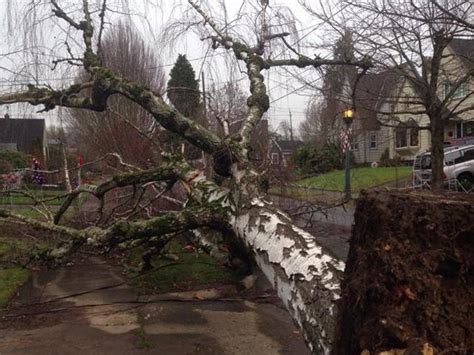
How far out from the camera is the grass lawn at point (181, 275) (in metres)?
7.20

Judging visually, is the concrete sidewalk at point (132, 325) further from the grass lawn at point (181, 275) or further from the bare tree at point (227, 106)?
the bare tree at point (227, 106)

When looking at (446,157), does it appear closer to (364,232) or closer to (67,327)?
(67,327)

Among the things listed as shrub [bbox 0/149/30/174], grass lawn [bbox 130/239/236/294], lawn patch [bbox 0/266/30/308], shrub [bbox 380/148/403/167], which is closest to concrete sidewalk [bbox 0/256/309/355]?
lawn patch [bbox 0/266/30/308]

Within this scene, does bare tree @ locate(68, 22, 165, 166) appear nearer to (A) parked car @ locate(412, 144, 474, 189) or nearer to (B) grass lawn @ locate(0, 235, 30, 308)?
(B) grass lawn @ locate(0, 235, 30, 308)

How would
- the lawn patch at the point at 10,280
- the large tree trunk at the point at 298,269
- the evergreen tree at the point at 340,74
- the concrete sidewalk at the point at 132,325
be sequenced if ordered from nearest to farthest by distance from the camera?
1. the large tree trunk at the point at 298,269
2. the concrete sidewalk at the point at 132,325
3. the lawn patch at the point at 10,280
4. the evergreen tree at the point at 340,74

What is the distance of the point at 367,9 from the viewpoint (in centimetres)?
909

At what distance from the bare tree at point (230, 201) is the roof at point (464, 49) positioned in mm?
4248

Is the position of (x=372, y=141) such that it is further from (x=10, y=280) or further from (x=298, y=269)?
(x=298, y=269)

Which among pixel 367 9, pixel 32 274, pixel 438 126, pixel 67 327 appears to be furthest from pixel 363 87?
pixel 67 327

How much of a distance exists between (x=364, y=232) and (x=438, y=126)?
9.97 m

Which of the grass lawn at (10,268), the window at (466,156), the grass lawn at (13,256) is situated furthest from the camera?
the window at (466,156)

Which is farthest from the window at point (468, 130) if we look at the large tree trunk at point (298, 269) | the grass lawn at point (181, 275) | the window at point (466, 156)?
the large tree trunk at point (298, 269)

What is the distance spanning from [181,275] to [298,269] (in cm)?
477

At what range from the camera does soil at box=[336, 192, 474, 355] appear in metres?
2.06
